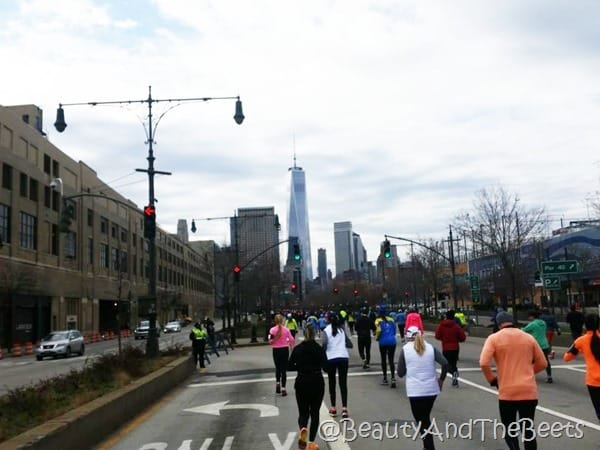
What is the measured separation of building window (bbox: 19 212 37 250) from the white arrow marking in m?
43.3

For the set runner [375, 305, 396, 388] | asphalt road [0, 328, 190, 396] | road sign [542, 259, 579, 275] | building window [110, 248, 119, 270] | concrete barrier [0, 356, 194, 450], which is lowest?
→ asphalt road [0, 328, 190, 396]

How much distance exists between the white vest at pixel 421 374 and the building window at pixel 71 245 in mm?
57686

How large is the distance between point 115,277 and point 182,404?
217 ft

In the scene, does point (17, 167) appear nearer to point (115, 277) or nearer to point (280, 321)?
point (115, 277)

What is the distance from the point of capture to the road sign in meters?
26.3

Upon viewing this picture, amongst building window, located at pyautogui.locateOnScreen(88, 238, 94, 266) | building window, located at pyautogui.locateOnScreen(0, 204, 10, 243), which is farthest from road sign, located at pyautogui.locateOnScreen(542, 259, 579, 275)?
building window, located at pyautogui.locateOnScreen(88, 238, 94, 266)

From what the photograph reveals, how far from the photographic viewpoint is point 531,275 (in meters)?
56.3

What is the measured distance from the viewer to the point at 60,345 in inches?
1390

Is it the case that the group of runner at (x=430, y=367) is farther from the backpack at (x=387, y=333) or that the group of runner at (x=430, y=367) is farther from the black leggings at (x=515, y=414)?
the backpack at (x=387, y=333)

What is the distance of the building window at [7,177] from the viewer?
1890 inches

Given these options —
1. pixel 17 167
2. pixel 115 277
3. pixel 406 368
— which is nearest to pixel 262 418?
pixel 406 368

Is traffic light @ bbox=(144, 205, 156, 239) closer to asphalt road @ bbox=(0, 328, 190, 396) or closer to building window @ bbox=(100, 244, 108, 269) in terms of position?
asphalt road @ bbox=(0, 328, 190, 396)

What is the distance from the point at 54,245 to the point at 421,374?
184 feet

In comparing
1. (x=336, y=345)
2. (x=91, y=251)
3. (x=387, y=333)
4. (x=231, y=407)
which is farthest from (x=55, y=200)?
(x=336, y=345)
